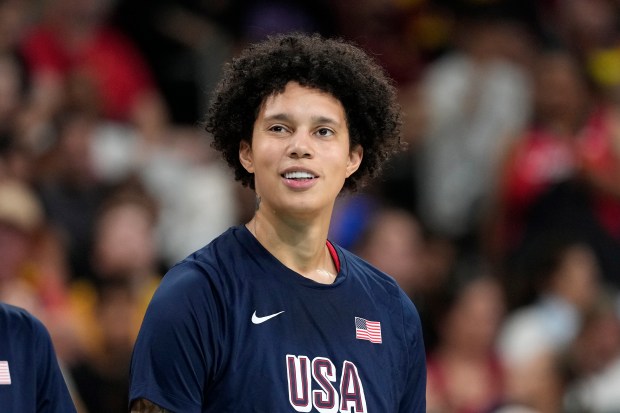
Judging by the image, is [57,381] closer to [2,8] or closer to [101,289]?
[101,289]

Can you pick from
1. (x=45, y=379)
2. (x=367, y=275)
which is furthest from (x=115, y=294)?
(x=367, y=275)

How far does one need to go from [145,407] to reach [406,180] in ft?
19.3

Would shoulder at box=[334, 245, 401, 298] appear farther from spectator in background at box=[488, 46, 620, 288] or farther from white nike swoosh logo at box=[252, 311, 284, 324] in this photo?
spectator in background at box=[488, 46, 620, 288]

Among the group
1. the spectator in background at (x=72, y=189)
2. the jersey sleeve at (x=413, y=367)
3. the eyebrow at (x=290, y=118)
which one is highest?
the spectator in background at (x=72, y=189)

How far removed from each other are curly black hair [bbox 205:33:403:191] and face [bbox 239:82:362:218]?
0.15 feet

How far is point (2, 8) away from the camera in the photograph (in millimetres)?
8133

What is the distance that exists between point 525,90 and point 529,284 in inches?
68.7

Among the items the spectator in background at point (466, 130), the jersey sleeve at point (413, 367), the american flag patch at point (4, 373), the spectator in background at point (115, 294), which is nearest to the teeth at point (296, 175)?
the jersey sleeve at point (413, 367)

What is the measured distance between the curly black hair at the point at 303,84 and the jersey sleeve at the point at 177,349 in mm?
578

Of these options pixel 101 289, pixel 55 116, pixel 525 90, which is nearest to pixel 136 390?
pixel 101 289

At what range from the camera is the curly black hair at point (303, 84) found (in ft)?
12.9

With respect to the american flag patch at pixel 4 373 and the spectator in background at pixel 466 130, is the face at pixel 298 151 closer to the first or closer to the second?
the american flag patch at pixel 4 373

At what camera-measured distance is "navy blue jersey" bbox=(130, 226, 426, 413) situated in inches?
142

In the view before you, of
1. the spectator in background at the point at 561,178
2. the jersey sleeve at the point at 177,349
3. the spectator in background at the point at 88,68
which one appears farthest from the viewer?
the spectator in background at the point at 561,178
